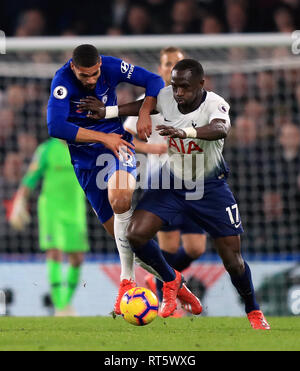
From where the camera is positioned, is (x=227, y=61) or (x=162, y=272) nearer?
(x=162, y=272)

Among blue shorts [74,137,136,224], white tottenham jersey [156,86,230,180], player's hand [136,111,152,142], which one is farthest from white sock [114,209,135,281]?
player's hand [136,111,152,142]

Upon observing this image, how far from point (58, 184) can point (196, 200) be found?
4.27 metres

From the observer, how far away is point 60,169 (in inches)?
417

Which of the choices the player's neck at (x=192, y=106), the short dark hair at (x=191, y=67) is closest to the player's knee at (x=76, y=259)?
the player's neck at (x=192, y=106)

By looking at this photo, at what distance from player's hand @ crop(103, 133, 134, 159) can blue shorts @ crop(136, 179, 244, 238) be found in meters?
0.41

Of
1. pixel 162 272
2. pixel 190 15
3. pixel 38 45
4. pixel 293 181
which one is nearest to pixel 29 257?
A: pixel 38 45

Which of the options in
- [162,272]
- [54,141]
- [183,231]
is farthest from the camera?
[54,141]

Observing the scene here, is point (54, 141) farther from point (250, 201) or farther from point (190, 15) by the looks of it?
point (190, 15)

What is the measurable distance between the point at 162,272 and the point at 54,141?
4058 millimetres

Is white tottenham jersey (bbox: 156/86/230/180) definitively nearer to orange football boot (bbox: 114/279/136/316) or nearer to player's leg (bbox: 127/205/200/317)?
player's leg (bbox: 127/205/200/317)

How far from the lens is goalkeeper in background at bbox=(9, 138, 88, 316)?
9.93 m

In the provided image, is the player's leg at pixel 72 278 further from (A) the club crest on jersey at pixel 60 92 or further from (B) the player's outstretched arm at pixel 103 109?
(A) the club crest on jersey at pixel 60 92

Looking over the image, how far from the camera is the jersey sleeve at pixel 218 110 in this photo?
20.9ft
